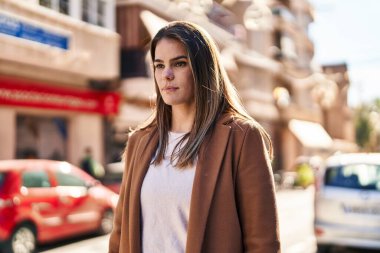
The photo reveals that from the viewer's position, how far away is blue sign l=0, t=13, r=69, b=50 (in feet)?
43.5

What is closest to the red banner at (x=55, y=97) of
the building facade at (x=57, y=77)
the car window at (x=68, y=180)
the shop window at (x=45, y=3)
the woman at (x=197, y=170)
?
the building facade at (x=57, y=77)

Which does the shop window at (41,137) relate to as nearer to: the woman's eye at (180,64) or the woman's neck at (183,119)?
the woman's neck at (183,119)

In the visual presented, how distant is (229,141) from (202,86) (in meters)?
0.25

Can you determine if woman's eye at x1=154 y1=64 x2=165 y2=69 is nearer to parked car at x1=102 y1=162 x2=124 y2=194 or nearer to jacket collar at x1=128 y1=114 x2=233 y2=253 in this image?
jacket collar at x1=128 y1=114 x2=233 y2=253

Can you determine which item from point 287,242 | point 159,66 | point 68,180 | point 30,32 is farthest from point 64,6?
point 159,66

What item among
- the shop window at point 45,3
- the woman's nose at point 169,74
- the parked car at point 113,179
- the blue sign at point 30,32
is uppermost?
the shop window at point 45,3

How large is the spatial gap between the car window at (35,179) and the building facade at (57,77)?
5320mm

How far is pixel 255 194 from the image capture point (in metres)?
2.00

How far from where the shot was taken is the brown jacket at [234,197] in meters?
1.99

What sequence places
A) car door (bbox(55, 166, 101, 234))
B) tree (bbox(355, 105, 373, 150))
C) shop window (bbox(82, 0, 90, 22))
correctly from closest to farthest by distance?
car door (bbox(55, 166, 101, 234)) < shop window (bbox(82, 0, 90, 22)) < tree (bbox(355, 105, 373, 150))

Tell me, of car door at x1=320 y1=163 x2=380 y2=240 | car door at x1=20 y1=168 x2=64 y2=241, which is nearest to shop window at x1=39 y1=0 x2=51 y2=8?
car door at x1=20 y1=168 x2=64 y2=241

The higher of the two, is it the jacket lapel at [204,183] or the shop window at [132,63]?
the shop window at [132,63]

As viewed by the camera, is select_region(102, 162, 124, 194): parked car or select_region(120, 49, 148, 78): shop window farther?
select_region(120, 49, 148, 78): shop window

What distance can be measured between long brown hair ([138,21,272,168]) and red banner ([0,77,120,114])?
13019mm
